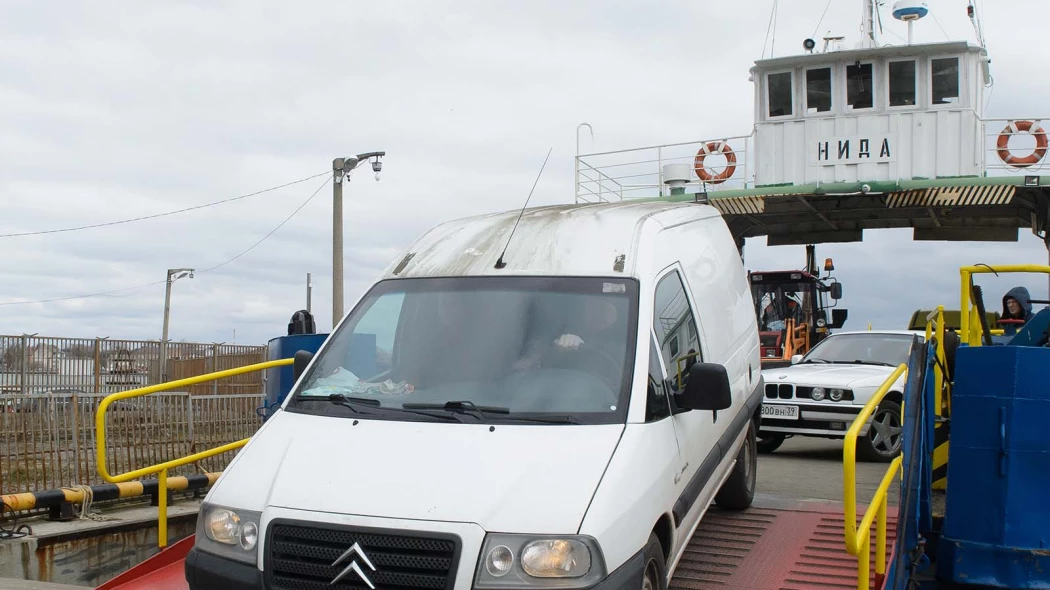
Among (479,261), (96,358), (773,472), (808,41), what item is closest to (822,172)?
(808,41)

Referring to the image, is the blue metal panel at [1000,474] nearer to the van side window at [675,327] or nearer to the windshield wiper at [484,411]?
the van side window at [675,327]

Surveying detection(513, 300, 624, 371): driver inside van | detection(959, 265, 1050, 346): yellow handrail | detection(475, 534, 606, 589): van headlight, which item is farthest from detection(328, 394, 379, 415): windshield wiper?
detection(959, 265, 1050, 346): yellow handrail

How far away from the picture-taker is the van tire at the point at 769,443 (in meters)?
12.2

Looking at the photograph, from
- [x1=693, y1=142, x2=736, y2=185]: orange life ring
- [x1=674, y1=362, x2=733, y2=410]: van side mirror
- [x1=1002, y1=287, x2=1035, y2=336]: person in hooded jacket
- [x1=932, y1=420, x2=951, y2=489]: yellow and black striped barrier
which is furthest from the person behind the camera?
[x1=693, y1=142, x2=736, y2=185]: orange life ring

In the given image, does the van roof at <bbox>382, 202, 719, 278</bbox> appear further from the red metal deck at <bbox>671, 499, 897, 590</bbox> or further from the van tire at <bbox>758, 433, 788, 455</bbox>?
the van tire at <bbox>758, 433, 788, 455</bbox>

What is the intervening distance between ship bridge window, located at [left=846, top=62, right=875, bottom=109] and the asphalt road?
36.1 feet

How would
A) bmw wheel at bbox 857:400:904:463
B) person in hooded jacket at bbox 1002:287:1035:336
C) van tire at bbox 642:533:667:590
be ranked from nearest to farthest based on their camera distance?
1. van tire at bbox 642:533:667:590
2. person in hooded jacket at bbox 1002:287:1035:336
3. bmw wheel at bbox 857:400:904:463

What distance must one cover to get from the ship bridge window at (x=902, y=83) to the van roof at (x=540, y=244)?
681 inches

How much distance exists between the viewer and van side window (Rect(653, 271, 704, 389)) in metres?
5.06

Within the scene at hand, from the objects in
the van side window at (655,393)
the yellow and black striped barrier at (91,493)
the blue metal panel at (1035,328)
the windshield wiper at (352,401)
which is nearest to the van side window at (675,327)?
the van side window at (655,393)

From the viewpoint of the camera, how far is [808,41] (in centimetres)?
2189

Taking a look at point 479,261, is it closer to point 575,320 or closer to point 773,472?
point 575,320

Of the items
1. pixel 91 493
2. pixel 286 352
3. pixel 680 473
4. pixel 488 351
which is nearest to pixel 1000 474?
pixel 680 473

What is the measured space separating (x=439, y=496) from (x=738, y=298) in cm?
399
